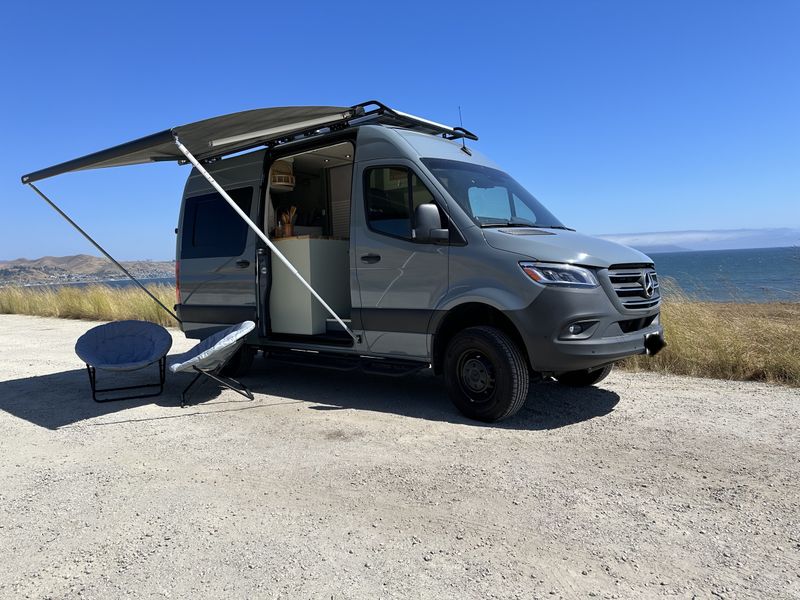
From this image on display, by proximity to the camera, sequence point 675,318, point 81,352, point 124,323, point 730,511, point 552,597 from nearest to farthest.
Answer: point 552,597, point 730,511, point 81,352, point 124,323, point 675,318

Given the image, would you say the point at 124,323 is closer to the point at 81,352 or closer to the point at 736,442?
the point at 81,352

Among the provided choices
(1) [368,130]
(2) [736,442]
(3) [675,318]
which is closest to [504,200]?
(1) [368,130]

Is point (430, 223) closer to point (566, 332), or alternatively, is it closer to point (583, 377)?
point (566, 332)

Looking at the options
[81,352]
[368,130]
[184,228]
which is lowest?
[81,352]

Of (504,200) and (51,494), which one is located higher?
(504,200)

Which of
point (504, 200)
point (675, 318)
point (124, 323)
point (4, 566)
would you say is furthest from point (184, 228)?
point (675, 318)

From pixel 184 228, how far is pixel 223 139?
85.9 inches

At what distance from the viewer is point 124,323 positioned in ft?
23.2

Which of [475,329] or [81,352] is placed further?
[81,352]

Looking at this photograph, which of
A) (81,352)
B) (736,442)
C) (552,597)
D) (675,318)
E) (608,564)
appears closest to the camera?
(552,597)

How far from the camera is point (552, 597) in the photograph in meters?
2.51

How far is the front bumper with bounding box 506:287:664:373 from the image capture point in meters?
4.72

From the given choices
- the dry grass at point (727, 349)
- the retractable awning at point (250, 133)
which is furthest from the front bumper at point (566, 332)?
the dry grass at point (727, 349)

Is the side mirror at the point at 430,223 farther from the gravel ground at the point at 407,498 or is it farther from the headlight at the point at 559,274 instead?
the gravel ground at the point at 407,498
